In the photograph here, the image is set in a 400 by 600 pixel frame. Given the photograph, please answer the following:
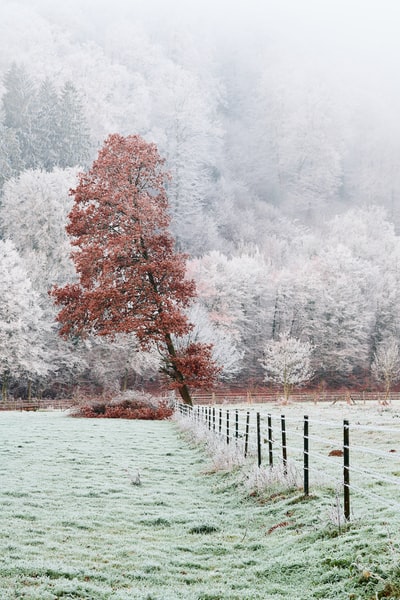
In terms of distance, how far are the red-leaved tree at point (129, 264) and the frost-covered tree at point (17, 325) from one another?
1786 centimetres

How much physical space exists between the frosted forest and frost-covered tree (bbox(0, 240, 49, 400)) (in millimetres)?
159

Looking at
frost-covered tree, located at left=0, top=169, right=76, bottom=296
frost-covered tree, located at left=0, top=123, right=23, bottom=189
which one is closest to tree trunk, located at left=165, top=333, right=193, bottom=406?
frost-covered tree, located at left=0, top=169, right=76, bottom=296

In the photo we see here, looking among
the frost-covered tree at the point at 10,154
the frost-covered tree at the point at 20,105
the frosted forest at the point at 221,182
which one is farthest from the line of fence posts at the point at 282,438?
the frost-covered tree at the point at 20,105

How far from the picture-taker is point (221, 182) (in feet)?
347

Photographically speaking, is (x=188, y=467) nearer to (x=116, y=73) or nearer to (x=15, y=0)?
(x=116, y=73)

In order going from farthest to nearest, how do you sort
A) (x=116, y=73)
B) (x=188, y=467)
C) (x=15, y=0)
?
1. (x=15, y=0)
2. (x=116, y=73)
3. (x=188, y=467)

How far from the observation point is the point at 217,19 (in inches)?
5458

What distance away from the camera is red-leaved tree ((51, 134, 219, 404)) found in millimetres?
27188

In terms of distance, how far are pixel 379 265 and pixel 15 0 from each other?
74.1m

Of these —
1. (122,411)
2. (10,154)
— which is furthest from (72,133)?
(122,411)

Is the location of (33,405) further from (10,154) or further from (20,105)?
(20,105)

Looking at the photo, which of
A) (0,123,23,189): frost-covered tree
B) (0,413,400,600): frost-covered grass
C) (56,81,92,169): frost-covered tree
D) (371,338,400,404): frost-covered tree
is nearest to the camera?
(0,413,400,600): frost-covered grass

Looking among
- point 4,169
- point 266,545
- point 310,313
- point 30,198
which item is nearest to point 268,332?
point 310,313

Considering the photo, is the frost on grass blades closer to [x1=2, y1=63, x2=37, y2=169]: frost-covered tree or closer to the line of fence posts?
the line of fence posts
